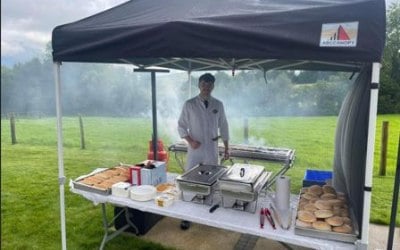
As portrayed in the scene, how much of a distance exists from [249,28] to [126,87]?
25.2ft

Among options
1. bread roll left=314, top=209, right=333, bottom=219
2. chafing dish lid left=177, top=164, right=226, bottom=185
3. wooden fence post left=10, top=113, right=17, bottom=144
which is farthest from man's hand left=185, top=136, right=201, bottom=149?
wooden fence post left=10, top=113, right=17, bottom=144

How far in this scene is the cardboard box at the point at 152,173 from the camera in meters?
2.37

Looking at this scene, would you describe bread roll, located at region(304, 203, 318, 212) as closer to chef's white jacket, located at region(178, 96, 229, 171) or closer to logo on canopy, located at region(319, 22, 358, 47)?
logo on canopy, located at region(319, 22, 358, 47)

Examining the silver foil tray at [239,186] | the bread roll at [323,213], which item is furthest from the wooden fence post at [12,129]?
the bread roll at [323,213]

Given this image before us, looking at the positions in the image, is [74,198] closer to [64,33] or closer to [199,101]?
[199,101]

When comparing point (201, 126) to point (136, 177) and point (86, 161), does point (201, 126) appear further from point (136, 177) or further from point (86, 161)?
point (86, 161)

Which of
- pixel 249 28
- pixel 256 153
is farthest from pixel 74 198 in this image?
pixel 249 28

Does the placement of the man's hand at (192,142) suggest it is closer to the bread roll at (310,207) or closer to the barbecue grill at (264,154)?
the barbecue grill at (264,154)

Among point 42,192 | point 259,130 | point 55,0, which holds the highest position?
point 55,0

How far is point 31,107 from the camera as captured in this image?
335 inches

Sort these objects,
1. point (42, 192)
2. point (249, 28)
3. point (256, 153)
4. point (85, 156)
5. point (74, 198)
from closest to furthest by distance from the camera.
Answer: point (249, 28)
point (256, 153)
point (74, 198)
point (42, 192)
point (85, 156)

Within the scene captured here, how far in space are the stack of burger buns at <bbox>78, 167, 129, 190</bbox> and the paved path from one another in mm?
783

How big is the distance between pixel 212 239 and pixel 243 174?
1.21 metres

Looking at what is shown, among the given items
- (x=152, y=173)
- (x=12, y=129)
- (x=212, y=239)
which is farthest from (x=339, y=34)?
(x=12, y=129)
